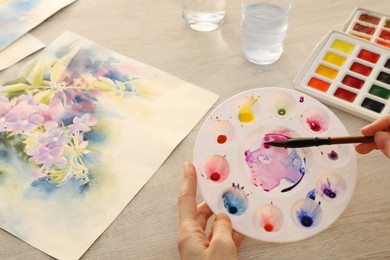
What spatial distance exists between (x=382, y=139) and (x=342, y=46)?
292 mm

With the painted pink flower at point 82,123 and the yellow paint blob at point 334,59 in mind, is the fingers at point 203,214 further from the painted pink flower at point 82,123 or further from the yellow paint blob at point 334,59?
the yellow paint blob at point 334,59

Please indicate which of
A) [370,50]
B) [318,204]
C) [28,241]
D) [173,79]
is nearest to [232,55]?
[173,79]

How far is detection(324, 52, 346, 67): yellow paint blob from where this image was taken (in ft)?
2.74

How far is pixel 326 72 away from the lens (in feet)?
2.72

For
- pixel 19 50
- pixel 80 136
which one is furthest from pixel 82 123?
pixel 19 50

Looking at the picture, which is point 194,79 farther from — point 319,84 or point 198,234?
point 198,234

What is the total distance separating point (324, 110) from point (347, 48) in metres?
0.23

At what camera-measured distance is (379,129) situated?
0.65m

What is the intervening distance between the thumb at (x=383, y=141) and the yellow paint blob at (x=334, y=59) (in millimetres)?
239

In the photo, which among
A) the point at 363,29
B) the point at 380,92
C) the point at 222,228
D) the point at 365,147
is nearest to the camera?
the point at 222,228

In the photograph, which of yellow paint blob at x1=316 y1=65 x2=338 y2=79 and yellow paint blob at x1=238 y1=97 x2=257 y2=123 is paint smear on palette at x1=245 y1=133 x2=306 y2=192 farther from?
yellow paint blob at x1=316 y1=65 x2=338 y2=79

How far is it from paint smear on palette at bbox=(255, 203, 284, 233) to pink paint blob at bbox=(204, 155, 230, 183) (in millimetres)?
71

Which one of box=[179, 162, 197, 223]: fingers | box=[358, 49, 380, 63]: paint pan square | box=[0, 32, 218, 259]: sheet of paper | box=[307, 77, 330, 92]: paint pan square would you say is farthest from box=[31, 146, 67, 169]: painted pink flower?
box=[358, 49, 380, 63]: paint pan square

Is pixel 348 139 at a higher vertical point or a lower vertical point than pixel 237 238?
higher
